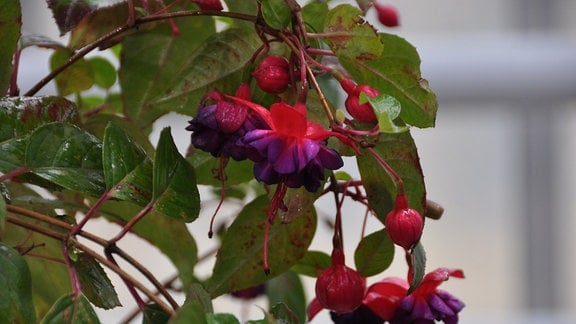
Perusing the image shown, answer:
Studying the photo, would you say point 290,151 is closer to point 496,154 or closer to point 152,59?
point 152,59

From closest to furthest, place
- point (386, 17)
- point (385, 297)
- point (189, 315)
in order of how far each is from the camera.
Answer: point (189, 315) → point (385, 297) → point (386, 17)

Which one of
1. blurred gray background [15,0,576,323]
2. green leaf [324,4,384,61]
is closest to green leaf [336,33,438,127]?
green leaf [324,4,384,61]

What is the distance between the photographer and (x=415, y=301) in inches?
14.7

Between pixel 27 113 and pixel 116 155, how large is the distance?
4 centimetres

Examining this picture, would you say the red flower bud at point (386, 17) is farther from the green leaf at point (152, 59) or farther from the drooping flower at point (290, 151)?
the drooping flower at point (290, 151)

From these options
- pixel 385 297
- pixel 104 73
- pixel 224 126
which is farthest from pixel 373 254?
pixel 104 73

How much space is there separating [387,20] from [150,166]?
0.20 metres

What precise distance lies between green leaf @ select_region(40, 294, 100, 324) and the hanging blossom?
0.38 ft

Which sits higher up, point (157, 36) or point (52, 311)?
point (157, 36)

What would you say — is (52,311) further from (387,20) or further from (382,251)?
(387,20)

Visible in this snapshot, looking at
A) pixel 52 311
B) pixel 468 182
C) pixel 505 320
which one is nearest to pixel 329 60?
pixel 52 311

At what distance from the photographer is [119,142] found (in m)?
0.34

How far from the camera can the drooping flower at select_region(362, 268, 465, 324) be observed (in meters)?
0.37

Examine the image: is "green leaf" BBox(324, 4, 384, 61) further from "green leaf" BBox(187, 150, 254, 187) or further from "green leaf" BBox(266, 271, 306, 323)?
"green leaf" BBox(266, 271, 306, 323)
